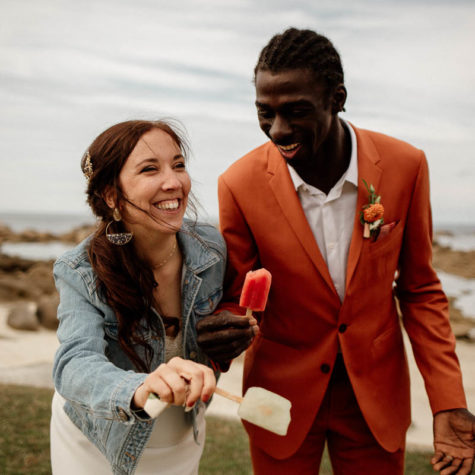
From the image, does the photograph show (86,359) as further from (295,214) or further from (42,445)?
(42,445)

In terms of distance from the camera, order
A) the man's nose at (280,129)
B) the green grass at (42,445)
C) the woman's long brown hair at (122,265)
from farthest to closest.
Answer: the green grass at (42,445) < the woman's long brown hair at (122,265) < the man's nose at (280,129)

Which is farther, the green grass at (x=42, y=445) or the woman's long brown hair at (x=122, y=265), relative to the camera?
the green grass at (x=42, y=445)

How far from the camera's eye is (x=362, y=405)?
316cm

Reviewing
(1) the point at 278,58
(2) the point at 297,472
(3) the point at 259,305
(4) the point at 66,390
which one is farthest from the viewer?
(2) the point at 297,472

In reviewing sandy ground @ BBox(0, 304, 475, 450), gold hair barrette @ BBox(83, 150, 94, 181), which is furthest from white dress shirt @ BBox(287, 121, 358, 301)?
sandy ground @ BBox(0, 304, 475, 450)

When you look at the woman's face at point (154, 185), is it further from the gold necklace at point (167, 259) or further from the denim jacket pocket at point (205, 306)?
the denim jacket pocket at point (205, 306)

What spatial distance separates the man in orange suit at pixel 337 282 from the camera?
3.01 metres

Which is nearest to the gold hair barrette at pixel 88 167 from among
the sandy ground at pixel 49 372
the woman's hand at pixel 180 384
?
the woman's hand at pixel 180 384

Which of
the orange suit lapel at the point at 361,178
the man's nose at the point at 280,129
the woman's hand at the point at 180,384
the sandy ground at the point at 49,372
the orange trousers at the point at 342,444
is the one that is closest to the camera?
the woman's hand at the point at 180,384

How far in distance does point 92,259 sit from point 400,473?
2091 mm

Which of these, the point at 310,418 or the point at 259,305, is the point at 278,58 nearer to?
the point at 259,305

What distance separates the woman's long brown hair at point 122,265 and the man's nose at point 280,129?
660 mm

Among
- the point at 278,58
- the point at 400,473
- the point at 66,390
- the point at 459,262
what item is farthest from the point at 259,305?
the point at 459,262

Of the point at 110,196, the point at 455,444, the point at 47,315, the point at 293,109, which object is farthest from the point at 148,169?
the point at 47,315
